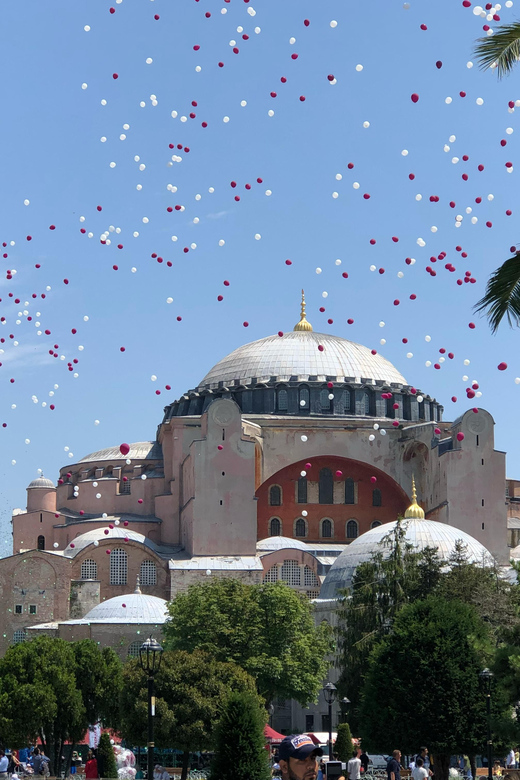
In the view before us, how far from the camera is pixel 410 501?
58844 mm

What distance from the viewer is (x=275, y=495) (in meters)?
59.3

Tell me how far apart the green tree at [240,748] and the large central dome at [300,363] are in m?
42.1

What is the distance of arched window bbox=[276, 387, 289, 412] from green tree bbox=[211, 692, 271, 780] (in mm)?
40996

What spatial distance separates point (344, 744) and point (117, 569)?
21.5 metres

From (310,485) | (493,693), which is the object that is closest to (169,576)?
(310,485)

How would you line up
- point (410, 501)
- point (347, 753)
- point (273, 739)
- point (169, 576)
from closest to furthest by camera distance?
point (347, 753)
point (273, 739)
point (169, 576)
point (410, 501)

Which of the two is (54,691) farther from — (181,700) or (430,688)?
(430,688)

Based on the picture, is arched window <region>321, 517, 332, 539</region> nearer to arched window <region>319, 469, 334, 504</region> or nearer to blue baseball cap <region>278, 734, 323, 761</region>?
arched window <region>319, 469, 334, 504</region>

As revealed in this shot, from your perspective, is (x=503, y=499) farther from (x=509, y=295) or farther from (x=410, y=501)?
(x=509, y=295)

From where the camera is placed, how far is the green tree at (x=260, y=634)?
135 feet

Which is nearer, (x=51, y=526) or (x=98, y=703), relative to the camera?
(x=98, y=703)

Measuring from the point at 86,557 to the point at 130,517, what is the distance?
16.5 ft

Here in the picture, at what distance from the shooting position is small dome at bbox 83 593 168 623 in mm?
50219

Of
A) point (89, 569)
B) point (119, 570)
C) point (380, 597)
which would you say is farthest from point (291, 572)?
point (380, 597)
